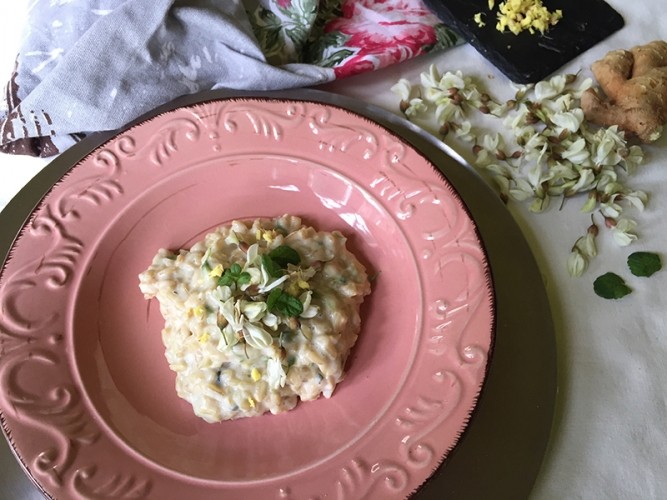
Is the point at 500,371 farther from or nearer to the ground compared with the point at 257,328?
nearer to the ground

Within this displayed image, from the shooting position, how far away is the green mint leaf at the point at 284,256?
0.88 metres

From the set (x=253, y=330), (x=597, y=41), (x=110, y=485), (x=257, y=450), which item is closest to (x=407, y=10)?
(x=597, y=41)

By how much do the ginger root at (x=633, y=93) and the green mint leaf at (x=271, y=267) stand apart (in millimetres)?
666

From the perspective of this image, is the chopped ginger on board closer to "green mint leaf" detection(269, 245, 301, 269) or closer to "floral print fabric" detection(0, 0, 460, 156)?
"floral print fabric" detection(0, 0, 460, 156)

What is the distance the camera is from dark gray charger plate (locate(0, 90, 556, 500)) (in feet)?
2.62

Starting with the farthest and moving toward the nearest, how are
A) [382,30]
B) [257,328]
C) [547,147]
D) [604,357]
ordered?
[382,30], [547,147], [604,357], [257,328]

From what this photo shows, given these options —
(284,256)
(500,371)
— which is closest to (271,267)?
(284,256)

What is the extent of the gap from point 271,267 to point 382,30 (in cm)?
63

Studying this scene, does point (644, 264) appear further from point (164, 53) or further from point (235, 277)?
point (164, 53)

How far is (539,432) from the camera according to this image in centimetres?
83

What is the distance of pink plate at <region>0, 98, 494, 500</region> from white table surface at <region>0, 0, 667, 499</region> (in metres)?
0.18

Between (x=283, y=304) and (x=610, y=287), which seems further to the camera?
(x=610, y=287)

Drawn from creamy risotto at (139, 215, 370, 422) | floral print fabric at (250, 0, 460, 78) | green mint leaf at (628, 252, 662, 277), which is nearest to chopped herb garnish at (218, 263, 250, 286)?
creamy risotto at (139, 215, 370, 422)

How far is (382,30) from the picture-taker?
1204mm
